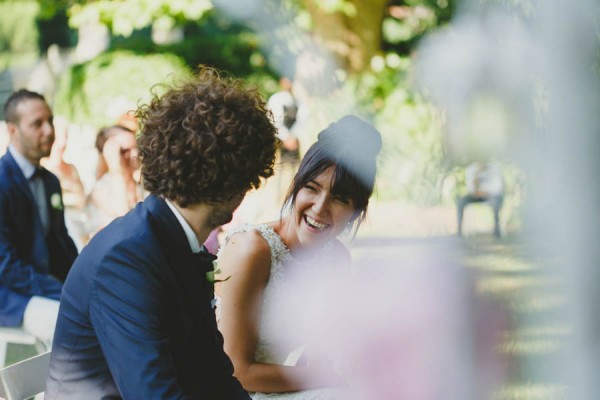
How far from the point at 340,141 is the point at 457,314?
496 mm

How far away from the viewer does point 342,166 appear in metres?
2.07

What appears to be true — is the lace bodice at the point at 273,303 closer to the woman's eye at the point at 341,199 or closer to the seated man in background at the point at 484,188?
the woman's eye at the point at 341,199

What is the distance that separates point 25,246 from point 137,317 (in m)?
2.13

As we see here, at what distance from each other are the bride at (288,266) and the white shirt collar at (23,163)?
61.4 inches

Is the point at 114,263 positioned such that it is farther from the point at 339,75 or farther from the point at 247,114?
the point at 339,75

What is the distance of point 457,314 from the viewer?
170cm

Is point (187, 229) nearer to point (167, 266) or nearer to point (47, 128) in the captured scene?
point (167, 266)

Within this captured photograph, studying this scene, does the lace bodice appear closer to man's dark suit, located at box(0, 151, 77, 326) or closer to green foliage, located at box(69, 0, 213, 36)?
man's dark suit, located at box(0, 151, 77, 326)

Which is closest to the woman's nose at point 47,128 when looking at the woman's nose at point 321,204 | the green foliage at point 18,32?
the woman's nose at point 321,204

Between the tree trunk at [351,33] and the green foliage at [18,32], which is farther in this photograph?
the green foliage at [18,32]

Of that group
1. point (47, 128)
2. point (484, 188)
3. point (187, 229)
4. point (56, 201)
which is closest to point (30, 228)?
point (56, 201)

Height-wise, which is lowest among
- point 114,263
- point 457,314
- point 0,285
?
point 0,285

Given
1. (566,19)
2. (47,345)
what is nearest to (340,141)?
(566,19)

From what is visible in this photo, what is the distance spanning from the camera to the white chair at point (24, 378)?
173 centimetres
